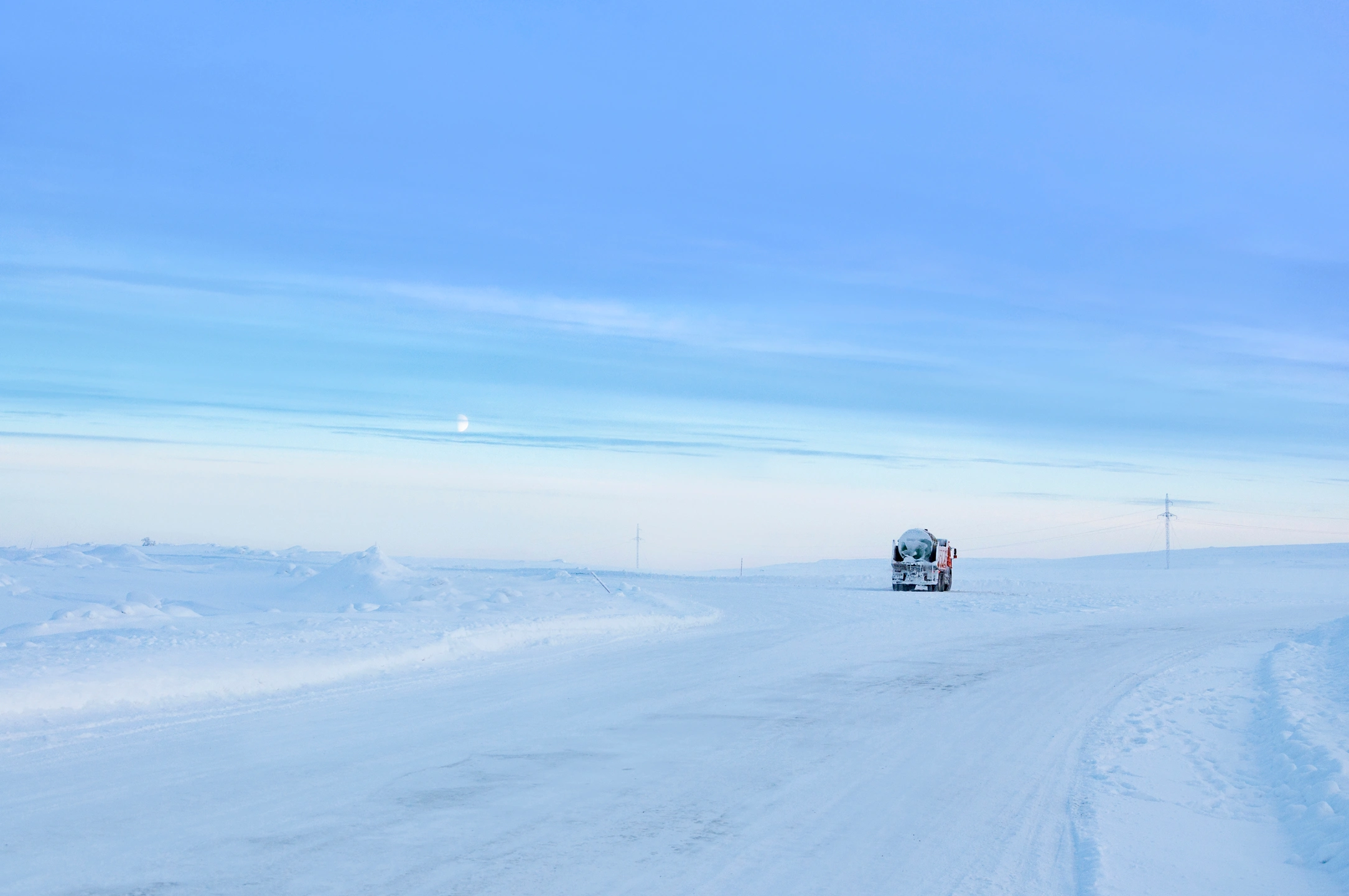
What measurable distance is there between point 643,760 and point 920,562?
133ft

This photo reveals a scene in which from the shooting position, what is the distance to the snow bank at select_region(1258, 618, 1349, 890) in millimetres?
7168

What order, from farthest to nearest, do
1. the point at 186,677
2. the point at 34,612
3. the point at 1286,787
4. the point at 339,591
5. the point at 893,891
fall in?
the point at 339,591
the point at 34,612
the point at 186,677
the point at 1286,787
the point at 893,891

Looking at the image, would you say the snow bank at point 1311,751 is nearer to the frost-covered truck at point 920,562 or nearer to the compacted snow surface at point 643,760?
the compacted snow surface at point 643,760

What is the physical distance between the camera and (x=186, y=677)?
42.0ft

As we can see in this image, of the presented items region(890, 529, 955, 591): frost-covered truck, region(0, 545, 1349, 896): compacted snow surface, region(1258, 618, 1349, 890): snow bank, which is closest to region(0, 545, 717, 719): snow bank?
region(0, 545, 1349, 896): compacted snow surface

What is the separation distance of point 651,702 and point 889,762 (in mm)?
4049

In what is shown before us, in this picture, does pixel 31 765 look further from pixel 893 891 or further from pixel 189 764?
pixel 893 891

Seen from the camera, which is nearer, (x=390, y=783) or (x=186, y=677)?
(x=390, y=783)

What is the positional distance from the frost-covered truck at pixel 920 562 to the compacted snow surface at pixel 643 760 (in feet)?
83.3

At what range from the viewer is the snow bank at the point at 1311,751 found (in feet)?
23.5

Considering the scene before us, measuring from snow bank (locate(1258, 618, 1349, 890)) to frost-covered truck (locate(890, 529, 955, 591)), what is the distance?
2838cm

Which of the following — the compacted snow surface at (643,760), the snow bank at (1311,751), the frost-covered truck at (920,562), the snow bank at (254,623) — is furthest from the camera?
the frost-covered truck at (920,562)

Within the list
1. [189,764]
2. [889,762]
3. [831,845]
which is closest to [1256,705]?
[889,762]

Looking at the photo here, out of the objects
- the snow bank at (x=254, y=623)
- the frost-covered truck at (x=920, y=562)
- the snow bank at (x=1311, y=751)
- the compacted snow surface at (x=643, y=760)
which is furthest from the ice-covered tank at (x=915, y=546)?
the snow bank at (x=1311, y=751)
